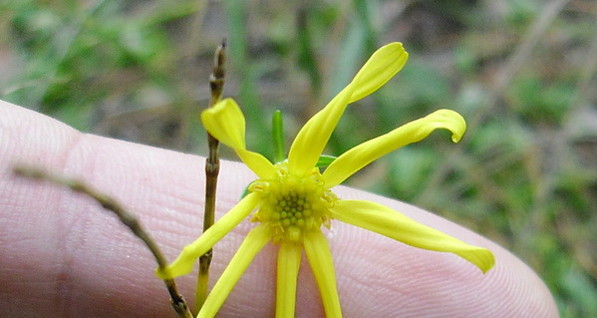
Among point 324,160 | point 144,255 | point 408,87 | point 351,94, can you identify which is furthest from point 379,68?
point 408,87

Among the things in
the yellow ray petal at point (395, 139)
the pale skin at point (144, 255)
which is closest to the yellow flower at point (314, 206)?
the yellow ray petal at point (395, 139)

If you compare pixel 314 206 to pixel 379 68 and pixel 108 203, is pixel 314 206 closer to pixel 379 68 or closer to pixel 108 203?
pixel 379 68

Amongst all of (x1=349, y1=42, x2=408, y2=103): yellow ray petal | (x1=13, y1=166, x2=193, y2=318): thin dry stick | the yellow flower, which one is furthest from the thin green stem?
(x1=13, y1=166, x2=193, y2=318): thin dry stick

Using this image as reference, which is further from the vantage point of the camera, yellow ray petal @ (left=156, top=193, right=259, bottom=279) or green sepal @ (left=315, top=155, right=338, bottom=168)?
green sepal @ (left=315, top=155, right=338, bottom=168)

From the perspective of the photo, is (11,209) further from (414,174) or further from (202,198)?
(414,174)

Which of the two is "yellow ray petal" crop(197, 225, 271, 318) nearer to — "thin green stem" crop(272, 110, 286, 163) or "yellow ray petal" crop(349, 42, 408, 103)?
"thin green stem" crop(272, 110, 286, 163)

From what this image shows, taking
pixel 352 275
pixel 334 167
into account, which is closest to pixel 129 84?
pixel 352 275
